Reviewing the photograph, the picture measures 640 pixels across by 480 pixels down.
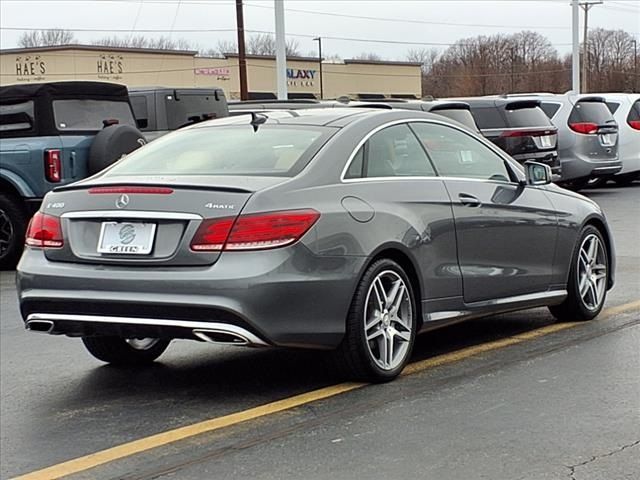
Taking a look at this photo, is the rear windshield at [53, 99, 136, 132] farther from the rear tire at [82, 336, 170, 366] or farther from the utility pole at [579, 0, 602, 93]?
the utility pole at [579, 0, 602, 93]

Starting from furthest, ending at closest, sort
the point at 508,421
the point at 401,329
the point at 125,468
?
1. the point at 401,329
2. the point at 508,421
3. the point at 125,468

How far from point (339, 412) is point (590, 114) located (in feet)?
49.8

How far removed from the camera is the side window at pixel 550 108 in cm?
1978

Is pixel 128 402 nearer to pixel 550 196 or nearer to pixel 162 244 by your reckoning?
pixel 162 244

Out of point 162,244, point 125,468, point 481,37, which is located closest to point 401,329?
point 162,244

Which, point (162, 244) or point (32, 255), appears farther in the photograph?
point (32, 255)

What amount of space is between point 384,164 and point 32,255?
6.48 feet

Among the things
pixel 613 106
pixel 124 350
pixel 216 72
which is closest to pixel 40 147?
pixel 124 350

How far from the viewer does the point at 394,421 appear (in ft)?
17.0

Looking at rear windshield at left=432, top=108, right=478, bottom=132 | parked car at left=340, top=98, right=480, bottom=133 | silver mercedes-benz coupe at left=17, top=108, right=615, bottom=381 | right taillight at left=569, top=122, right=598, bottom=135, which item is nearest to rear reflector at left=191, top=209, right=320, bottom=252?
silver mercedes-benz coupe at left=17, top=108, right=615, bottom=381

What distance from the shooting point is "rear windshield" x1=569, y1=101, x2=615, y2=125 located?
63.7 feet

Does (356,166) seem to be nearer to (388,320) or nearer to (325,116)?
(325,116)

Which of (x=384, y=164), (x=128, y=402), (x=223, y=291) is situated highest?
(x=384, y=164)

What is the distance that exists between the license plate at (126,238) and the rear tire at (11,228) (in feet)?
21.9
